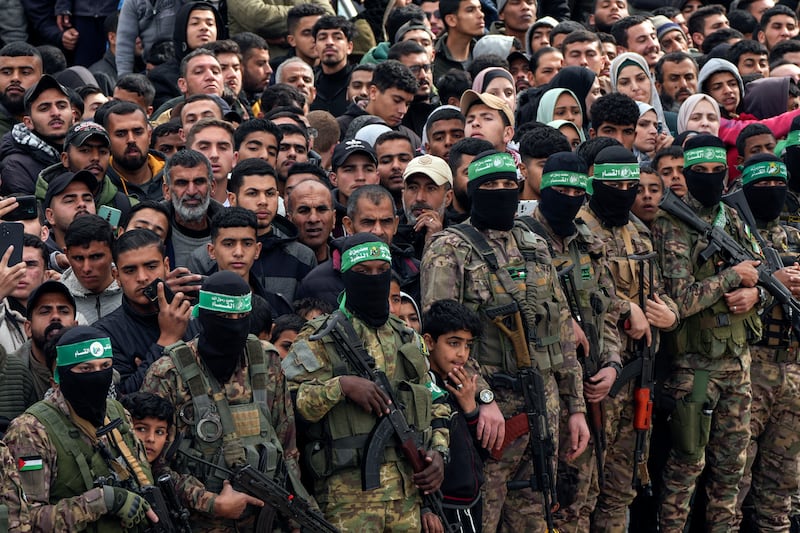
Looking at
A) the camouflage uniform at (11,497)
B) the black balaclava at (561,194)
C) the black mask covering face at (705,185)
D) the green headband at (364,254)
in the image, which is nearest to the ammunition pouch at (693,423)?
the black mask covering face at (705,185)

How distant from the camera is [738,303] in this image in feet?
29.8

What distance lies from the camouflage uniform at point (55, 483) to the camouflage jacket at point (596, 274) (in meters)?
3.25

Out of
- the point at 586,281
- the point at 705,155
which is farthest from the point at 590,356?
the point at 705,155

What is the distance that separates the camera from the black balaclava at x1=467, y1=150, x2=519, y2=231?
775 cm

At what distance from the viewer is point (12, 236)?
287 inches

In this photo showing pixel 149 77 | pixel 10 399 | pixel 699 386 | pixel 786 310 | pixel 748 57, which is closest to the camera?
pixel 10 399

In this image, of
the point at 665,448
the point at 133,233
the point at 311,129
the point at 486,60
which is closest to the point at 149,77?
the point at 311,129

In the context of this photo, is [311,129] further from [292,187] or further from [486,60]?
[486,60]

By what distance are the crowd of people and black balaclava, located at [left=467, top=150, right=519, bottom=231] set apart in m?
0.02

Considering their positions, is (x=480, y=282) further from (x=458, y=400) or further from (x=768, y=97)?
(x=768, y=97)

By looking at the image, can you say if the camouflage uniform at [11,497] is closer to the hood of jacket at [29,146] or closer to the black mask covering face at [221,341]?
the black mask covering face at [221,341]

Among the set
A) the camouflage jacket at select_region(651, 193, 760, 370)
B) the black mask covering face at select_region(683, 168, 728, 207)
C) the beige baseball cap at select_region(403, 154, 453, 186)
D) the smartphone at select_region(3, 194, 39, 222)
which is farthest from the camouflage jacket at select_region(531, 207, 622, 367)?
the smartphone at select_region(3, 194, 39, 222)

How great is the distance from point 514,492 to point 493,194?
175 centimetres

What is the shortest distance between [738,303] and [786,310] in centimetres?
76
